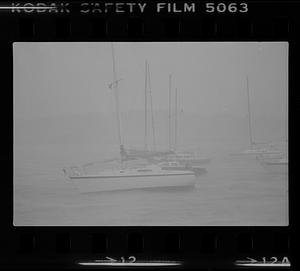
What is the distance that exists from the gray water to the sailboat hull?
2cm

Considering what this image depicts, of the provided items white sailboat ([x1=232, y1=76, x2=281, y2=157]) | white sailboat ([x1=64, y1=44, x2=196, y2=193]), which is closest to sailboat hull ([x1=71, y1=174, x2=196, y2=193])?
white sailboat ([x1=64, y1=44, x2=196, y2=193])

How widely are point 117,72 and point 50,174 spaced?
54 centimetres

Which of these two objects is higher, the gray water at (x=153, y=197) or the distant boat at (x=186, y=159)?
the distant boat at (x=186, y=159)

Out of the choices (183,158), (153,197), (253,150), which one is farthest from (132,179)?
(253,150)

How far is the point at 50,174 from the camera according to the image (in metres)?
2.00

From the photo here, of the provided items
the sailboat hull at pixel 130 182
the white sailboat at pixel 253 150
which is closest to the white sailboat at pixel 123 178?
the sailboat hull at pixel 130 182

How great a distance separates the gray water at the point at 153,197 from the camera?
6.53ft

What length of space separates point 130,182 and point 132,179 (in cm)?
2

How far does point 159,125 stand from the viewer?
200cm

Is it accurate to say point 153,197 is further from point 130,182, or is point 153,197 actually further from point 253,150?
point 253,150

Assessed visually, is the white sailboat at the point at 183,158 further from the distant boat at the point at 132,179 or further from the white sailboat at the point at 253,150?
the white sailboat at the point at 253,150
